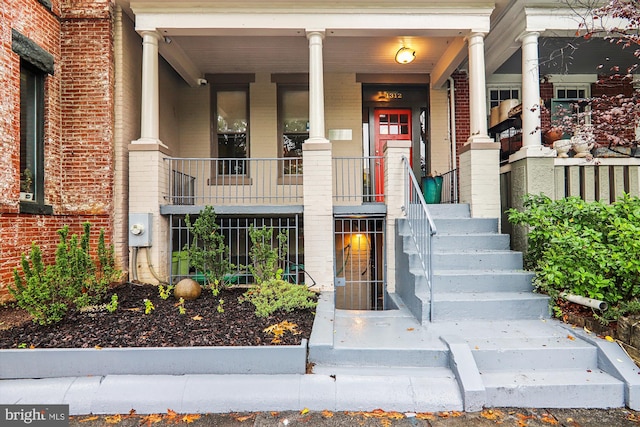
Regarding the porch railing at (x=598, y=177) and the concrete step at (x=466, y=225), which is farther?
the porch railing at (x=598, y=177)

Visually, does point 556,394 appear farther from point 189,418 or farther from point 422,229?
point 189,418

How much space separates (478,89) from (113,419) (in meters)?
5.96

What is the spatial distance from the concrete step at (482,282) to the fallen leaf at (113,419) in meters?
3.27

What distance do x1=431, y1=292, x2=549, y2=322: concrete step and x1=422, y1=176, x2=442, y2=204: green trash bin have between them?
3454 millimetres

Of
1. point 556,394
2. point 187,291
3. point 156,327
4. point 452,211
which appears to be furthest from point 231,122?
point 556,394

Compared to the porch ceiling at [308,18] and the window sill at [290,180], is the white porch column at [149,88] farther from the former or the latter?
the window sill at [290,180]

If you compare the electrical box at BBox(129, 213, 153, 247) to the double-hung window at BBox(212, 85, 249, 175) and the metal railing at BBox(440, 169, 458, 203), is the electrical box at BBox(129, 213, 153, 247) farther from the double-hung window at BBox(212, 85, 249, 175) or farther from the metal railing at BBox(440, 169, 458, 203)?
the metal railing at BBox(440, 169, 458, 203)

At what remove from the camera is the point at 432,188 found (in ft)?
23.2

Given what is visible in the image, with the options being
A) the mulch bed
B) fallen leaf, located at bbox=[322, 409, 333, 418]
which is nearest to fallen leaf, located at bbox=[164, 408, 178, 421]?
the mulch bed

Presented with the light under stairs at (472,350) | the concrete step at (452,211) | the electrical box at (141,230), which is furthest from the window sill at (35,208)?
the concrete step at (452,211)

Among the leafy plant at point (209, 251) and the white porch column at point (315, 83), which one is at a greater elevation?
the white porch column at point (315, 83)

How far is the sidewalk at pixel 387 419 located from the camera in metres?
2.56

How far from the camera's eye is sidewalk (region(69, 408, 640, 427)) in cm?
256

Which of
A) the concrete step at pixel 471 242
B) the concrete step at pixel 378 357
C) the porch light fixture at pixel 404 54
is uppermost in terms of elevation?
the porch light fixture at pixel 404 54
